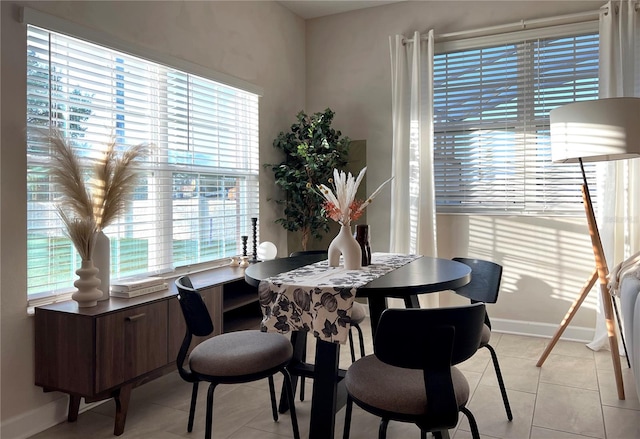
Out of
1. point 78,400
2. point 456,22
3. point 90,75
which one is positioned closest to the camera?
point 78,400

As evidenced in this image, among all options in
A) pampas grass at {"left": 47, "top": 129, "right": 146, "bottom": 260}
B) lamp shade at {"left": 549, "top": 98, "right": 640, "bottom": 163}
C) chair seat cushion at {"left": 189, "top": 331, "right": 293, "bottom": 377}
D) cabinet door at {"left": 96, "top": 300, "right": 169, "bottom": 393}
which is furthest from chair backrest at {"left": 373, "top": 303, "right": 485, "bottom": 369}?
lamp shade at {"left": 549, "top": 98, "right": 640, "bottom": 163}

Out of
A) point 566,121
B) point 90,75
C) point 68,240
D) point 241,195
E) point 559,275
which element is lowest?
point 559,275

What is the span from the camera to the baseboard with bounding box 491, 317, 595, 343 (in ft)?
12.7

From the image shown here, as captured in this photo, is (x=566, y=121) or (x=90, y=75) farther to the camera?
(x=566, y=121)

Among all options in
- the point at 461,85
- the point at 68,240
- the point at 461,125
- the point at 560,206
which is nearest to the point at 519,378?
the point at 560,206

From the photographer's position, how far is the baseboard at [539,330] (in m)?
3.87

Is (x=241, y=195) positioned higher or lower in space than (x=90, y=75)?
lower

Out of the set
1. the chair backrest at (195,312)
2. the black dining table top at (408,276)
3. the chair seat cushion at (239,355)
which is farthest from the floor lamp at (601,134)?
the chair backrest at (195,312)

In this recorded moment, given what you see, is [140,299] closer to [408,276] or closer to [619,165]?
[408,276]

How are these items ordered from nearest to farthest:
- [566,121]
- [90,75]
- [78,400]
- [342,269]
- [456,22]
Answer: [342,269], [78,400], [90,75], [566,121], [456,22]

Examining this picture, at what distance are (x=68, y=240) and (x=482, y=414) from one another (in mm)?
2460

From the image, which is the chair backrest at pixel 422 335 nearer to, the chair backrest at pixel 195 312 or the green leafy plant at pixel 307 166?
the chair backrest at pixel 195 312

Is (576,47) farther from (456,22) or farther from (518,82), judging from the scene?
(456,22)

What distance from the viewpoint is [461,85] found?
14.0 feet
